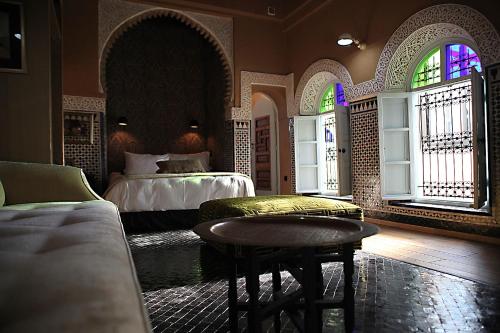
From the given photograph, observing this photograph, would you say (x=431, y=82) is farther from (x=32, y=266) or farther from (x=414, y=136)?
(x=32, y=266)

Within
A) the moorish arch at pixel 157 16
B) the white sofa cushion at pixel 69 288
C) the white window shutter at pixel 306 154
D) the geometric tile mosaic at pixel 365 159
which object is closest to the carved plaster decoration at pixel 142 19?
the moorish arch at pixel 157 16

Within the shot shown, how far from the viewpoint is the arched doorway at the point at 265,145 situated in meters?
9.61

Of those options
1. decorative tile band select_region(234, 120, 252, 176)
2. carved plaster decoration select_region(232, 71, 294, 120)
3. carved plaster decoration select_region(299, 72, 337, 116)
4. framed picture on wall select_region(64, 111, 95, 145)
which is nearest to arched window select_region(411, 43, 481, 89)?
carved plaster decoration select_region(299, 72, 337, 116)

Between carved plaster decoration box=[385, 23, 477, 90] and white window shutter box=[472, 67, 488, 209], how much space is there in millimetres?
691

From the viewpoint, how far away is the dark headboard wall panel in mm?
8758

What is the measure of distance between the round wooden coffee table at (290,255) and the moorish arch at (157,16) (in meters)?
6.11

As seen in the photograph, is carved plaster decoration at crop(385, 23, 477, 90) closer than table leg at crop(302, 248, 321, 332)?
No

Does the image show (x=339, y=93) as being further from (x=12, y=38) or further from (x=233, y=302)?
(x=233, y=302)

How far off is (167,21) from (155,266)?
7.32 metres

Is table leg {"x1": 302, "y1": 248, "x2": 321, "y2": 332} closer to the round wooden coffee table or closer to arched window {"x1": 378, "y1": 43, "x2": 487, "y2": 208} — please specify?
the round wooden coffee table

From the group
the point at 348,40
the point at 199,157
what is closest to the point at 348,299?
the point at 348,40

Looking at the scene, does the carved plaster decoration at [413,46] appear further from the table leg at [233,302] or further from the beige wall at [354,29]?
the table leg at [233,302]

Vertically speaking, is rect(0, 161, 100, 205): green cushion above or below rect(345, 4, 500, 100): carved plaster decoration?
below

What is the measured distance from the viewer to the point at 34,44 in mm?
3676
